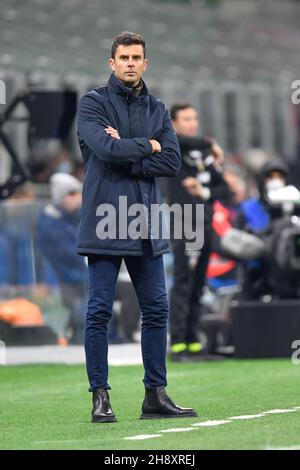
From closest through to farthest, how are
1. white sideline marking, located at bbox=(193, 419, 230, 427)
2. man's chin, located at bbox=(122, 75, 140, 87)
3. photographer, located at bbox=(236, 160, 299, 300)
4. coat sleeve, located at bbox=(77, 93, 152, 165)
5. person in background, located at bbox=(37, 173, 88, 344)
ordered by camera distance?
white sideline marking, located at bbox=(193, 419, 230, 427), coat sleeve, located at bbox=(77, 93, 152, 165), man's chin, located at bbox=(122, 75, 140, 87), photographer, located at bbox=(236, 160, 299, 300), person in background, located at bbox=(37, 173, 88, 344)

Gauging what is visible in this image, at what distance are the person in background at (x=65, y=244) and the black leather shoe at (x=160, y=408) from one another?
6288 millimetres

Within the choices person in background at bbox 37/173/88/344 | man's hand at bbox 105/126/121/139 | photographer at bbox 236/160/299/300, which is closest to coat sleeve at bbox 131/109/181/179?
man's hand at bbox 105/126/121/139

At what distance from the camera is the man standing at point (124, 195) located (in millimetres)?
7840

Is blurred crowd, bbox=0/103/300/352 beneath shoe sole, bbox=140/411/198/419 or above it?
above

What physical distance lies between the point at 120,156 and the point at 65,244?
6.79 m

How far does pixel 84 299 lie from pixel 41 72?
762 cm

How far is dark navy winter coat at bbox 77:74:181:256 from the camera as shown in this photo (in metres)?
7.83

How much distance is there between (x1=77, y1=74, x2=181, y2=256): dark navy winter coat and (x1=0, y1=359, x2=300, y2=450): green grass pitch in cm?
92

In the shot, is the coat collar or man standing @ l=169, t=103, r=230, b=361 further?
man standing @ l=169, t=103, r=230, b=361

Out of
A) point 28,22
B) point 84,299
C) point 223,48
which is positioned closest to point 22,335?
point 84,299

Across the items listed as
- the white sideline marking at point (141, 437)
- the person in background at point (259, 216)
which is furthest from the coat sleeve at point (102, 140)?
the person in background at point (259, 216)

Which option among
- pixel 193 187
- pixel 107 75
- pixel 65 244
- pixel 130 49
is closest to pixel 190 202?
pixel 193 187

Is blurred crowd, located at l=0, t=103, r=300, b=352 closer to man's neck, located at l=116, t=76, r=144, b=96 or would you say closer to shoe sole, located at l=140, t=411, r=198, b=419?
man's neck, located at l=116, t=76, r=144, b=96

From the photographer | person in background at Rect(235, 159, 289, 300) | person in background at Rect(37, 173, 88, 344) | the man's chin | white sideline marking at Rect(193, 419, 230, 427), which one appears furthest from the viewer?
person in background at Rect(37, 173, 88, 344)
